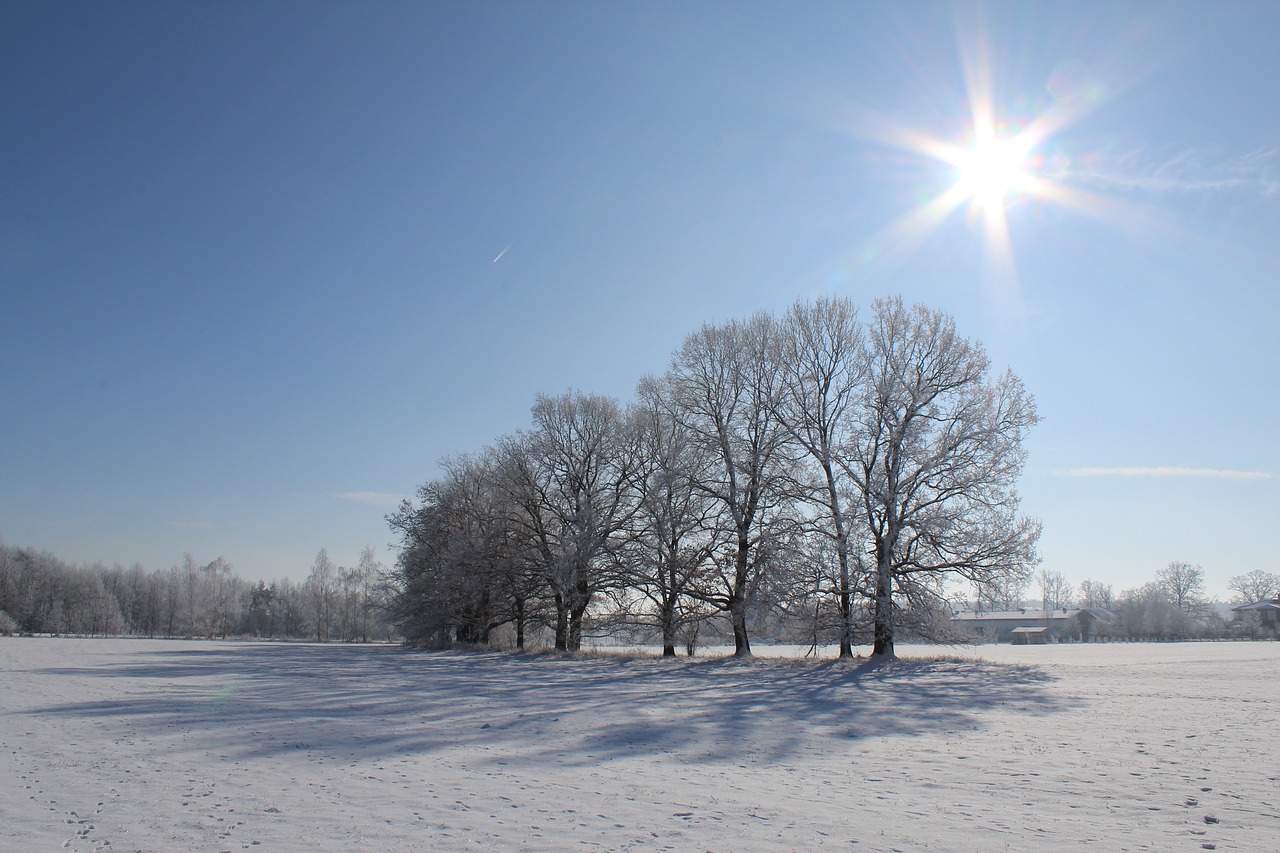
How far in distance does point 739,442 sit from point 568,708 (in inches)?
726

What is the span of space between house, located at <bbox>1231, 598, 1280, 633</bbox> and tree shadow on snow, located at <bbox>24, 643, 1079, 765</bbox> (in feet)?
259

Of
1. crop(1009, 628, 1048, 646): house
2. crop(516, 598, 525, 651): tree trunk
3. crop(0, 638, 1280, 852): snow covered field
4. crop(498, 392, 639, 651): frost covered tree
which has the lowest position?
crop(1009, 628, 1048, 646): house

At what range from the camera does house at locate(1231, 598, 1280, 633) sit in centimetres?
8025

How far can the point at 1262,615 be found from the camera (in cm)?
8775

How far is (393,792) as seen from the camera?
7727 mm

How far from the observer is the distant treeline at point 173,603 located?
96500 mm

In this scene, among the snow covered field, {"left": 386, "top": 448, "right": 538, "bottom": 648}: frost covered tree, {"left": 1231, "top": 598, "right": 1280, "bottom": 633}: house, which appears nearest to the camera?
the snow covered field

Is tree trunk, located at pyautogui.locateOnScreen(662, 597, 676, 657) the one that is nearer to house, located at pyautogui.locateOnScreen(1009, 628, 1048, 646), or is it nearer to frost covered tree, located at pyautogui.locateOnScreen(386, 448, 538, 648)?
frost covered tree, located at pyautogui.locateOnScreen(386, 448, 538, 648)

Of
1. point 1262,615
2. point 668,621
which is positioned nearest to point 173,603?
point 668,621

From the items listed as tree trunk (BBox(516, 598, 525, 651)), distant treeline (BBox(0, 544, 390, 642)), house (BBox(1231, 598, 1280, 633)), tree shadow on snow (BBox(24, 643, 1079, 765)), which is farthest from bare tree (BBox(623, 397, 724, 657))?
house (BBox(1231, 598, 1280, 633))

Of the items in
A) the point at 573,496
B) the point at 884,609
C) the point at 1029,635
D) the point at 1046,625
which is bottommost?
the point at 1029,635

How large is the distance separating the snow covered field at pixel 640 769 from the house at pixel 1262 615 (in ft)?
271

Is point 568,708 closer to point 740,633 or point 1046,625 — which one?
point 740,633

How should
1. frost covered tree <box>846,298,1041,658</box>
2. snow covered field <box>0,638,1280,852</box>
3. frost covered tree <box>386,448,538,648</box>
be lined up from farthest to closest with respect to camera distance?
frost covered tree <box>386,448,538,648</box> < frost covered tree <box>846,298,1041,658</box> < snow covered field <box>0,638,1280,852</box>
